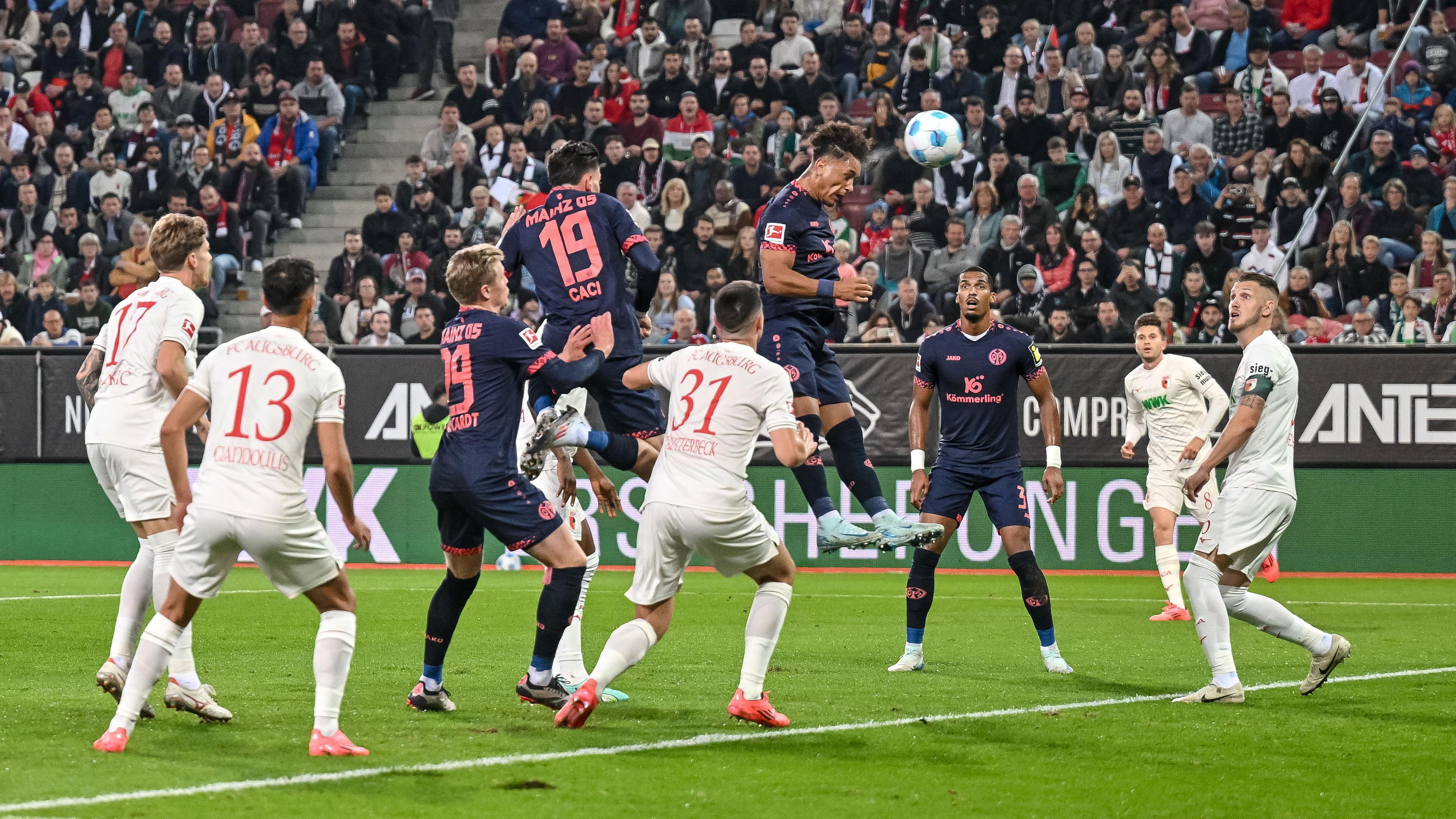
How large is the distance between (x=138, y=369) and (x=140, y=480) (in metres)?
0.54

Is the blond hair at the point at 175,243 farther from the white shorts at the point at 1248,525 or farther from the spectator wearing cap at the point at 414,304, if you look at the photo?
the spectator wearing cap at the point at 414,304

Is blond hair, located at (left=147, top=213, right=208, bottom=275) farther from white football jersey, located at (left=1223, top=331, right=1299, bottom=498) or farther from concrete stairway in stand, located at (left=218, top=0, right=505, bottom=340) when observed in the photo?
concrete stairway in stand, located at (left=218, top=0, right=505, bottom=340)

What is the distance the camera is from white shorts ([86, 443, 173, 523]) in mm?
7727

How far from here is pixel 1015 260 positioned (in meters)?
19.1

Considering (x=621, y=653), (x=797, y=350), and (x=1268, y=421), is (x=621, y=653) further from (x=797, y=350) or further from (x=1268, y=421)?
(x=1268, y=421)

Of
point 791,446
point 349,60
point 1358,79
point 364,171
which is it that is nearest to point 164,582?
point 791,446

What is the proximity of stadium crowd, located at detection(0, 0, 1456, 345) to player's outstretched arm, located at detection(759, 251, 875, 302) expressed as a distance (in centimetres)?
862

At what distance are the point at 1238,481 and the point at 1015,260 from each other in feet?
36.4


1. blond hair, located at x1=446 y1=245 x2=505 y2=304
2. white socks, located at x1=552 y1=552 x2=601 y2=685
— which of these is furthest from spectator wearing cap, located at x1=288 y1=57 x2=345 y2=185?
blond hair, located at x1=446 y1=245 x2=505 y2=304

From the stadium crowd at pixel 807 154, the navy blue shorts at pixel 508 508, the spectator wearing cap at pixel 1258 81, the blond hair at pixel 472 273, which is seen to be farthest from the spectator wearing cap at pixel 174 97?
the navy blue shorts at pixel 508 508

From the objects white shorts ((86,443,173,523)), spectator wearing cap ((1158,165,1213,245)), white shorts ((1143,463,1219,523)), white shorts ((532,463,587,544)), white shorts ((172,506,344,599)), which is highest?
spectator wearing cap ((1158,165,1213,245))

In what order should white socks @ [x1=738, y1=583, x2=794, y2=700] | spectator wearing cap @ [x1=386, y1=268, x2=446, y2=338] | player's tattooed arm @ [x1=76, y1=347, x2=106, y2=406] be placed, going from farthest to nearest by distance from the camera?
spectator wearing cap @ [x1=386, y1=268, x2=446, y2=338]
player's tattooed arm @ [x1=76, y1=347, x2=106, y2=406]
white socks @ [x1=738, y1=583, x2=794, y2=700]

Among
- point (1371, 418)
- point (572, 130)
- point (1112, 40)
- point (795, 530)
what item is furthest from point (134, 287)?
point (1371, 418)

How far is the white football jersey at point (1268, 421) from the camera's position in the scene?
26.9 ft
